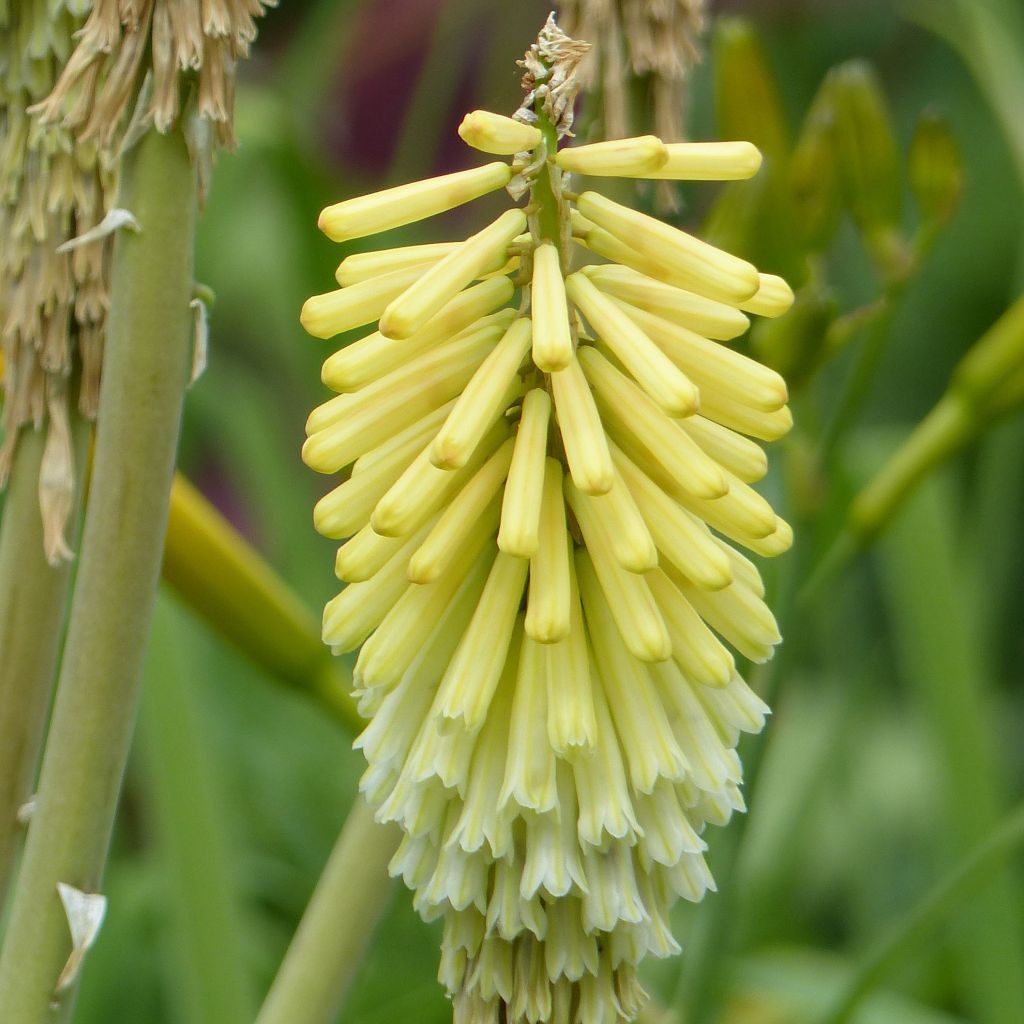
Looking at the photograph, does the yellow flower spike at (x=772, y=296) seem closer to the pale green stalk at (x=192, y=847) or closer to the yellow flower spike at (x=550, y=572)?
the yellow flower spike at (x=550, y=572)

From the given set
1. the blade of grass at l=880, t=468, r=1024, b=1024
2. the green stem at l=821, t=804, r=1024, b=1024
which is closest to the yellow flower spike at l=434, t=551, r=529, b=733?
the green stem at l=821, t=804, r=1024, b=1024

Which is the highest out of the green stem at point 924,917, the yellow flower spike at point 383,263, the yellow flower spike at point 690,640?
the yellow flower spike at point 383,263

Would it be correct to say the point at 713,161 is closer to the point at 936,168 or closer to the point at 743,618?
the point at 743,618

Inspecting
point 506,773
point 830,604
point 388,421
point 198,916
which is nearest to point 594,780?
point 506,773

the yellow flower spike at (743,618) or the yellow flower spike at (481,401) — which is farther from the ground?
the yellow flower spike at (481,401)

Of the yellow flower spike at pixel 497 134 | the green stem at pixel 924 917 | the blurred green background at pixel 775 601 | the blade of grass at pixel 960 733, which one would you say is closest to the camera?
the yellow flower spike at pixel 497 134

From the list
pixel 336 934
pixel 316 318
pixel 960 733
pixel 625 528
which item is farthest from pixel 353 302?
pixel 960 733

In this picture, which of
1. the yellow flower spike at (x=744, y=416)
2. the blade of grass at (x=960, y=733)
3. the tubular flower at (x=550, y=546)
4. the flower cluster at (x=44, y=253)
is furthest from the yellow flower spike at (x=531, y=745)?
the blade of grass at (x=960, y=733)
